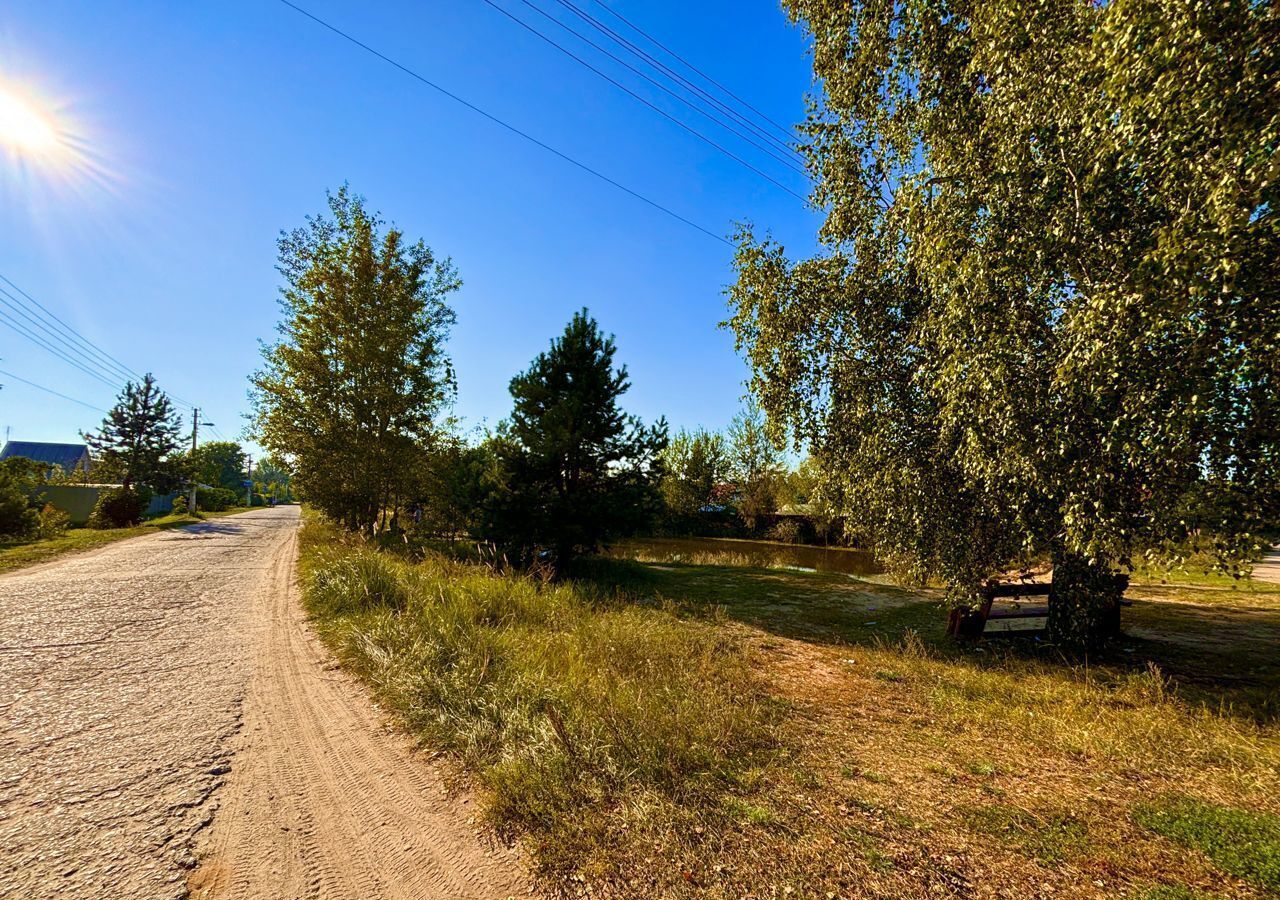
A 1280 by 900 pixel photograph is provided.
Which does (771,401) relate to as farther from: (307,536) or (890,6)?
(307,536)

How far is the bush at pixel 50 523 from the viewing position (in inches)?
731

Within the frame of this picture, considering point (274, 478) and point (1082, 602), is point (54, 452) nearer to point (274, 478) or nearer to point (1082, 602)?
point (274, 478)

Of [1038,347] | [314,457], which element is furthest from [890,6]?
[314,457]

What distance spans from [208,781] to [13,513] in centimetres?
2394

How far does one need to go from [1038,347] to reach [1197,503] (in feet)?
6.58

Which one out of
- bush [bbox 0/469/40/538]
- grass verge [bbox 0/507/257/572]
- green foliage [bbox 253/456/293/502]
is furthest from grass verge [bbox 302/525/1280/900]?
bush [bbox 0/469/40/538]

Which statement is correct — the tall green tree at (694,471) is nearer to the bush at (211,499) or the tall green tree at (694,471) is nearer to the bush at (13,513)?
the bush at (13,513)

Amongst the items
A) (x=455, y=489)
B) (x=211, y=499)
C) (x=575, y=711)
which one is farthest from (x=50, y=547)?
(x=211, y=499)

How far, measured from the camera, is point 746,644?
7.56m

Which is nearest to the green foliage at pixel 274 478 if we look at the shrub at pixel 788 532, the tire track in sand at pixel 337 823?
the tire track in sand at pixel 337 823

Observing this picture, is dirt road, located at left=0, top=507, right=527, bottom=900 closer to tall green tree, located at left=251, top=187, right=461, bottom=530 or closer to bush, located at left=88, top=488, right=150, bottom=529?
tall green tree, located at left=251, top=187, right=461, bottom=530

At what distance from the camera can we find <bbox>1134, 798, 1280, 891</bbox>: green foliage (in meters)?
2.70

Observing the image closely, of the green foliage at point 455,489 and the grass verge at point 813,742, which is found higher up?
the green foliage at point 455,489

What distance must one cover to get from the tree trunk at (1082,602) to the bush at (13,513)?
1174 inches
